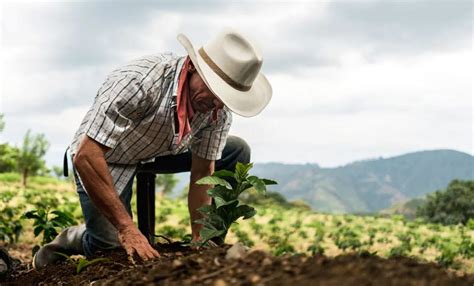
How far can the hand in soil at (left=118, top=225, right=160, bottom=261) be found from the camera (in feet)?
11.5

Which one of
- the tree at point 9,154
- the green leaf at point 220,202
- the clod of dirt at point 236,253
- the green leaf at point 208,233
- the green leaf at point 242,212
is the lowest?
the clod of dirt at point 236,253

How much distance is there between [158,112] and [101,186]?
1.84 feet

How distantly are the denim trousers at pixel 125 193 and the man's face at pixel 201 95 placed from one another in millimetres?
878

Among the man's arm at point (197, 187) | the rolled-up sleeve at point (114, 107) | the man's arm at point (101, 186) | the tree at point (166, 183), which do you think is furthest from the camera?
the tree at point (166, 183)

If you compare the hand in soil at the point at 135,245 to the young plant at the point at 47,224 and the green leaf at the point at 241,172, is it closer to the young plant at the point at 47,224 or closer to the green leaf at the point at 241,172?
the green leaf at the point at 241,172

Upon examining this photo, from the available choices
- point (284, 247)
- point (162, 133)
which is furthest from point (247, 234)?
point (162, 133)

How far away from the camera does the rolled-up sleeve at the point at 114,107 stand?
371 centimetres

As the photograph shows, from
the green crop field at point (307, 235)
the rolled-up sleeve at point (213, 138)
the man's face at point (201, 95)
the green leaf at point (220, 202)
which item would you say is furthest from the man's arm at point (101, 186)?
the green crop field at point (307, 235)

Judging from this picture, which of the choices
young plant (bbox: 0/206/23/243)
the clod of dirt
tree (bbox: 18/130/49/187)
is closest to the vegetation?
tree (bbox: 18/130/49/187)

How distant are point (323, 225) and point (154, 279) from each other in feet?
30.9

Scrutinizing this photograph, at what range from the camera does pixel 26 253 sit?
7832 mm

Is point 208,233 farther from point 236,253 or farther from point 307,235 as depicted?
point 307,235

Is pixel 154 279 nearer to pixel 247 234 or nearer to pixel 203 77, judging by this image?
pixel 203 77

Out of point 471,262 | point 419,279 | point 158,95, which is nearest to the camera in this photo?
point 419,279
